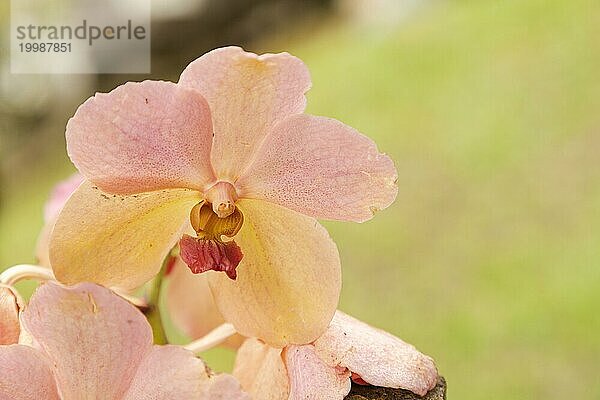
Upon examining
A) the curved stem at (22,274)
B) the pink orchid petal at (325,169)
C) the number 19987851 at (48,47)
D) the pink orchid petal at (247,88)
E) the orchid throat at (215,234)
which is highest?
the pink orchid petal at (247,88)

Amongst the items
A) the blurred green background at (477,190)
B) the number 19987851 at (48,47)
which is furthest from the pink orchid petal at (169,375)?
the blurred green background at (477,190)

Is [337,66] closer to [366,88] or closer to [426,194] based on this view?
[366,88]

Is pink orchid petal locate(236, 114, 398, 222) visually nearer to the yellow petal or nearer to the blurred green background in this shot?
the yellow petal

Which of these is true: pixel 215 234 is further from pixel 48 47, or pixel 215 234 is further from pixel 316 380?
pixel 48 47

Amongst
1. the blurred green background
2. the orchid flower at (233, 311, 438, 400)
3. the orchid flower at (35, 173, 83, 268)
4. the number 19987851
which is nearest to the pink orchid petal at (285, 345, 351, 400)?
the orchid flower at (233, 311, 438, 400)

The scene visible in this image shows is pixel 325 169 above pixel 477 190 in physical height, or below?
above

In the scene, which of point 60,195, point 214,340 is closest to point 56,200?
point 60,195

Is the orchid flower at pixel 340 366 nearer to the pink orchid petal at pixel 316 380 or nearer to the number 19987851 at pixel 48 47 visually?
the pink orchid petal at pixel 316 380
